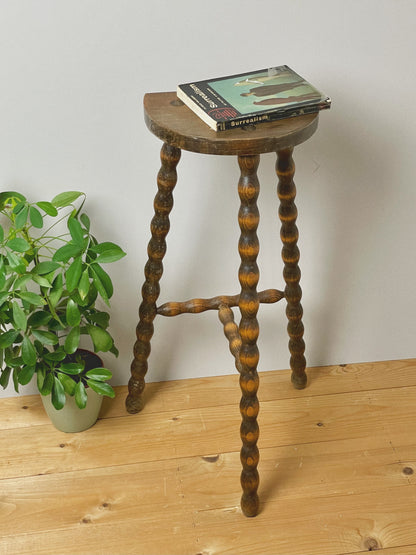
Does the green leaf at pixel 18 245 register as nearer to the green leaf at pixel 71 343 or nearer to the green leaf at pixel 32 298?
the green leaf at pixel 32 298

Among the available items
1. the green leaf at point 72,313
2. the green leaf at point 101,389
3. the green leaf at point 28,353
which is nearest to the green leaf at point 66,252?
the green leaf at point 72,313

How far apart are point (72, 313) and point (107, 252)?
159 mm

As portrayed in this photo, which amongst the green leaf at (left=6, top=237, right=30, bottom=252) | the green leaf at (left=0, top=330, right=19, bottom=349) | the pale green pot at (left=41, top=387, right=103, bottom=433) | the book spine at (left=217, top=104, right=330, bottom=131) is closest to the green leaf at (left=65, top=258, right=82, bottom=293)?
the green leaf at (left=6, top=237, right=30, bottom=252)

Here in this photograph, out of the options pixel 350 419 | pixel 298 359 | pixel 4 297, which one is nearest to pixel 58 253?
pixel 4 297

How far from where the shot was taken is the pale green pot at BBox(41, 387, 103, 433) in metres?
1.77

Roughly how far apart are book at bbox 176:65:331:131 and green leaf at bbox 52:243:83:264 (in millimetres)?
397

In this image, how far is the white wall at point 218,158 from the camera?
161 cm

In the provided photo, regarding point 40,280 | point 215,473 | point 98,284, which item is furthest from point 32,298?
point 215,473

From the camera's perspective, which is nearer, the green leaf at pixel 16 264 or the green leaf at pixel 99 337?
the green leaf at pixel 16 264

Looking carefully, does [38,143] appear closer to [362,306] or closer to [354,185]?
[354,185]

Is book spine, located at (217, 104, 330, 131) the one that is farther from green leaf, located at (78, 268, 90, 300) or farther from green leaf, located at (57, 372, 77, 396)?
green leaf, located at (57, 372, 77, 396)

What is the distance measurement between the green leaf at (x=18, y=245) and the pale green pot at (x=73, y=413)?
416 millimetres

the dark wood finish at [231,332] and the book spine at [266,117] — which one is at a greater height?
the book spine at [266,117]

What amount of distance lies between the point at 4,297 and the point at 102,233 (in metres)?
0.34
